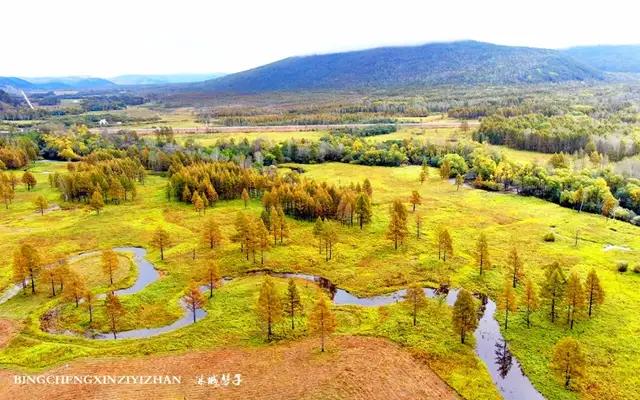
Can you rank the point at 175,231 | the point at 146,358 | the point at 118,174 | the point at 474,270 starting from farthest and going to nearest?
the point at 118,174
the point at 175,231
the point at 474,270
the point at 146,358

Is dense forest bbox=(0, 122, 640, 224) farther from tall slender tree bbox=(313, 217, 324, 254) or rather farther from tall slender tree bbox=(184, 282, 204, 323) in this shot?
tall slender tree bbox=(184, 282, 204, 323)

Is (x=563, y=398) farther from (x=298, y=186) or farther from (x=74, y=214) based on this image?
(x=74, y=214)

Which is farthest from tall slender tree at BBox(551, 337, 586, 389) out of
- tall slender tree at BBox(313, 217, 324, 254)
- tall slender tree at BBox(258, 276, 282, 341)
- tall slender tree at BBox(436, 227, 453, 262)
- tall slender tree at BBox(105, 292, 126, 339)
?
tall slender tree at BBox(105, 292, 126, 339)

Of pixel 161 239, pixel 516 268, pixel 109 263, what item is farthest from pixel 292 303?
pixel 516 268

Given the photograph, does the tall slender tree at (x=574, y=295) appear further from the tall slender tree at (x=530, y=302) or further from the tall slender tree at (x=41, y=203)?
the tall slender tree at (x=41, y=203)

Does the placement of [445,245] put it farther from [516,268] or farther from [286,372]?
[286,372]

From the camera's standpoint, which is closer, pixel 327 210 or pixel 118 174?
pixel 327 210

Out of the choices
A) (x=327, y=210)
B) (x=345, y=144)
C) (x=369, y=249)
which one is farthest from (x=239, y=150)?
(x=369, y=249)
